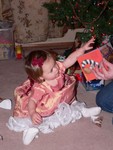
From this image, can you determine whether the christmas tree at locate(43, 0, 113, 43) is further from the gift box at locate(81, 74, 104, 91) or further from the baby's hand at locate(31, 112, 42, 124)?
the baby's hand at locate(31, 112, 42, 124)

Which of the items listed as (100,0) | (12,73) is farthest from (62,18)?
(12,73)

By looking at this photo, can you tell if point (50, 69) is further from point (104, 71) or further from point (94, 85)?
point (94, 85)

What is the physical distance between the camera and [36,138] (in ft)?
4.58

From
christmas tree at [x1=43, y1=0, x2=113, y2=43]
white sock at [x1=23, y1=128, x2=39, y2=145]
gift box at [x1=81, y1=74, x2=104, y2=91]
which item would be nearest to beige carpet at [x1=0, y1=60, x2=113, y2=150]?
white sock at [x1=23, y1=128, x2=39, y2=145]

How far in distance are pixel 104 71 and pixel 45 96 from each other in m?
0.32

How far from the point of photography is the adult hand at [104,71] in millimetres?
1355

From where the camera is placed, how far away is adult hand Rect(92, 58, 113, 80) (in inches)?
53.4

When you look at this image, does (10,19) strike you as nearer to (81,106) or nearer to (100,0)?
(100,0)

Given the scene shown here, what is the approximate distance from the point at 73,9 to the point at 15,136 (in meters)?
0.85

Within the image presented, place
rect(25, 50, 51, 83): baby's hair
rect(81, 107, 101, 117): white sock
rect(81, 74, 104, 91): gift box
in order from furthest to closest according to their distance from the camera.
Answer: rect(81, 74, 104, 91): gift box
rect(81, 107, 101, 117): white sock
rect(25, 50, 51, 83): baby's hair

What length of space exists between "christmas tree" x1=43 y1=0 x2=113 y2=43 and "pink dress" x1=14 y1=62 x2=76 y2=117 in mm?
389

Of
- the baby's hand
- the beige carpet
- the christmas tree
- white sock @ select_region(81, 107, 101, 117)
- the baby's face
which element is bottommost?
the beige carpet

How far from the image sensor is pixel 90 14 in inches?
69.1

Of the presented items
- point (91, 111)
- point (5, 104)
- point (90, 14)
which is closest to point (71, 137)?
point (91, 111)
